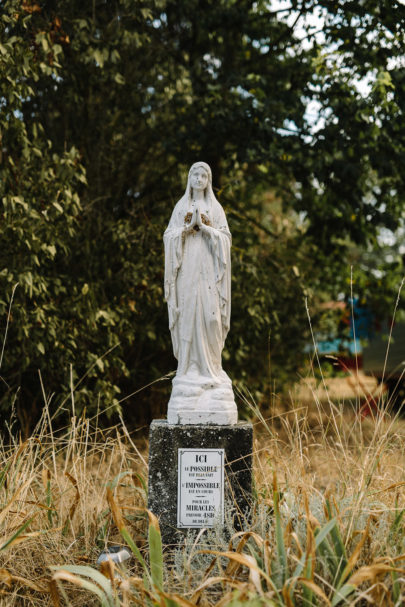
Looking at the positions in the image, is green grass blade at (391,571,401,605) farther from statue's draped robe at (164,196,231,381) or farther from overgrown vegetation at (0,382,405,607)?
statue's draped robe at (164,196,231,381)

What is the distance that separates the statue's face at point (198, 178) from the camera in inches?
166

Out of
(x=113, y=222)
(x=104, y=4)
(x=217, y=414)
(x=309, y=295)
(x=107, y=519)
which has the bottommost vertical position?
Result: (x=107, y=519)

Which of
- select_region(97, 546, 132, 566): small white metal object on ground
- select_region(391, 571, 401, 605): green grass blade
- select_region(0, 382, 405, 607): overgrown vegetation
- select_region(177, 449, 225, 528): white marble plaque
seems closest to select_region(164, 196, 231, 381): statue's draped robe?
select_region(177, 449, 225, 528): white marble plaque

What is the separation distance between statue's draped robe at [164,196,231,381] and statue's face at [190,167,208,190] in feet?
1.00

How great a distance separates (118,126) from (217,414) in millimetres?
4716

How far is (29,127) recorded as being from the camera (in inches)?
270

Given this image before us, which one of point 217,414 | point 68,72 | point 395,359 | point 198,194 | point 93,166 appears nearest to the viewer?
point 217,414

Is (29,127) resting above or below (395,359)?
above

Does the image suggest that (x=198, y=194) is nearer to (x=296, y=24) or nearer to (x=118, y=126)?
(x=118, y=126)

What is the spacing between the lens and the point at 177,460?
156 inches

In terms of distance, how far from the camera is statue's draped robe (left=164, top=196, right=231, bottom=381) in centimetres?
414

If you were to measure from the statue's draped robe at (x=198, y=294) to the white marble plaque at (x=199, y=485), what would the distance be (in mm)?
532

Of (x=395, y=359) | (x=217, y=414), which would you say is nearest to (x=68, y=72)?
(x=217, y=414)

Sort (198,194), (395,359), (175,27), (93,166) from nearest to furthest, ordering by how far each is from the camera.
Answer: (198,194) < (93,166) < (175,27) < (395,359)
